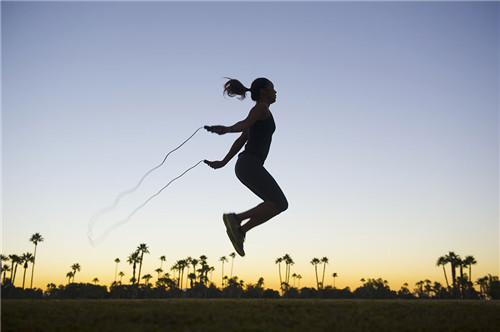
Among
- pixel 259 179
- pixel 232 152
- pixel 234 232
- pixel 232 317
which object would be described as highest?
pixel 232 152

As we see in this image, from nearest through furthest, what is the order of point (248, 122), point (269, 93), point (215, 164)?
point (248, 122) < point (269, 93) < point (215, 164)

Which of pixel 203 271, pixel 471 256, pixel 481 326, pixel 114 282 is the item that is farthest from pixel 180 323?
pixel 114 282

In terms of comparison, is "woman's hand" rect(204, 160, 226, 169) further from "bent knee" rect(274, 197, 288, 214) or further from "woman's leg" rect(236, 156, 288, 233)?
"bent knee" rect(274, 197, 288, 214)

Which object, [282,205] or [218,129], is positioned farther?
[282,205]

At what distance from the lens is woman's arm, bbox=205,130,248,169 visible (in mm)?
5910

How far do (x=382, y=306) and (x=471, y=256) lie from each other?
93.2m

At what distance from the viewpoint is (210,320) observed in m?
3.70

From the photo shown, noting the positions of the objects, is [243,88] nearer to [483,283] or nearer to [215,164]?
[215,164]

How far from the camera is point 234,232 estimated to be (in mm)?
5238

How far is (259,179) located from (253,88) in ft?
5.47

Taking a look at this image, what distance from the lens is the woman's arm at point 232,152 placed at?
591 centimetres

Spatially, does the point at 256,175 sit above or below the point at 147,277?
above

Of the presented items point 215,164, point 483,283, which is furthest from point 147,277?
point 215,164

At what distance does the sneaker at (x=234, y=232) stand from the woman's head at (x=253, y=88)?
2020mm
